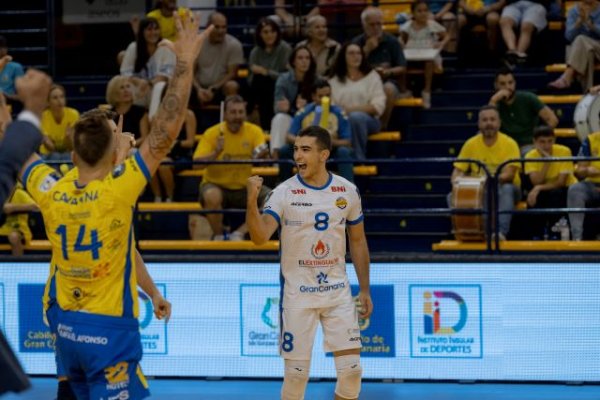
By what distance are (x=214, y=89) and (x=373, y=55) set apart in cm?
210

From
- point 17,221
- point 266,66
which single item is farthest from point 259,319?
point 266,66

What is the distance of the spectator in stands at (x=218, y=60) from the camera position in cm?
1475

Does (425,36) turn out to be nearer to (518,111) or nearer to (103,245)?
(518,111)

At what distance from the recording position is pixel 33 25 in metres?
18.6

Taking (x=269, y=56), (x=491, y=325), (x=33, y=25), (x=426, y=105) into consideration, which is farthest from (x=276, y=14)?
(x=491, y=325)

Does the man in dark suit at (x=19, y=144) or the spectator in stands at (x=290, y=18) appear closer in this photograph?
the man in dark suit at (x=19, y=144)

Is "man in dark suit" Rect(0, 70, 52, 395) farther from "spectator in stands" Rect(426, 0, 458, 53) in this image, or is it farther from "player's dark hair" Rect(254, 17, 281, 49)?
"spectator in stands" Rect(426, 0, 458, 53)

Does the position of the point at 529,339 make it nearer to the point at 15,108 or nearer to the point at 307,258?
the point at 307,258

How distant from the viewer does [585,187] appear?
37.4 ft

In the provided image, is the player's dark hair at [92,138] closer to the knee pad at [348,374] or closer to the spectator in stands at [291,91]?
the knee pad at [348,374]

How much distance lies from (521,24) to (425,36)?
1.22 meters

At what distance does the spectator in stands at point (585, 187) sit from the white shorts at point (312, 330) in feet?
13.0

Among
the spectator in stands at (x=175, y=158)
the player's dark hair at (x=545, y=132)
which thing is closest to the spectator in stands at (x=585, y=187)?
the player's dark hair at (x=545, y=132)

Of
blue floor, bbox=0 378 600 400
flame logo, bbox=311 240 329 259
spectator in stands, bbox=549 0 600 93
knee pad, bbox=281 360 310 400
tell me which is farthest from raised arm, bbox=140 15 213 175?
spectator in stands, bbox=549 0 600 93
